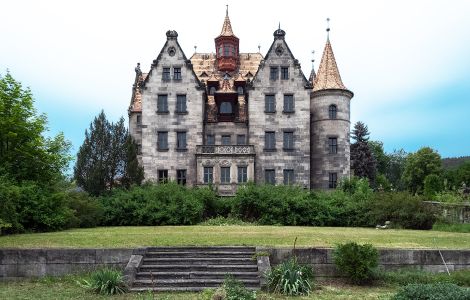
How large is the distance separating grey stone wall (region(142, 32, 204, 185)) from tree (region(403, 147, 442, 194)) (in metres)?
48.8

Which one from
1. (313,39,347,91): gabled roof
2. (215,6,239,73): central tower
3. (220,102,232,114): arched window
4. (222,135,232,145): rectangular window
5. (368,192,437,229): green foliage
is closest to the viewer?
(368,192,437,229): green foliage

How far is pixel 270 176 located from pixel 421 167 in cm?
4596

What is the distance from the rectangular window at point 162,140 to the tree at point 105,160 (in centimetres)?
589

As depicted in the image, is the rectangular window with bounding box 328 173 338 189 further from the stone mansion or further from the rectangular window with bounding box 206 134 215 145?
the rectangular window with bounding box 206 134 215 145

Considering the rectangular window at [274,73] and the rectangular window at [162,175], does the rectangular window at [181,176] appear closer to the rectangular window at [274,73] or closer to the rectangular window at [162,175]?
the rectangular window at [162,175]

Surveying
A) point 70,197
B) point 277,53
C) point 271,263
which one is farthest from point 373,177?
point 271,263

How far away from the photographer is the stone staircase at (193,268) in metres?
15.5

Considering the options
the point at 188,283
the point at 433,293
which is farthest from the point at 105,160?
the point at 433,293

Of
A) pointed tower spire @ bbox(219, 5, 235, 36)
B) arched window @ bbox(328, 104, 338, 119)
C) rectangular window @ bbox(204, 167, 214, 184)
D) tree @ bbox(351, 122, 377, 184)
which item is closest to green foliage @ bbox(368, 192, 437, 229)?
arched window @ bbox(328, 104, 338, 119)

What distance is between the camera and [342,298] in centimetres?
1411

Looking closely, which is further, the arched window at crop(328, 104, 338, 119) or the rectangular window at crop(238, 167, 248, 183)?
the arched window at crop(328, 104, 338, 119)

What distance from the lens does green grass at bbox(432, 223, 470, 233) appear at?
27500 millimetres

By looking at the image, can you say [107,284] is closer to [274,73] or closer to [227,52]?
[274,73]

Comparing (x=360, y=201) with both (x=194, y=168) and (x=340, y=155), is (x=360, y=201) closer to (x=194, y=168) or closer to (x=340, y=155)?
(x=340, y=155)
